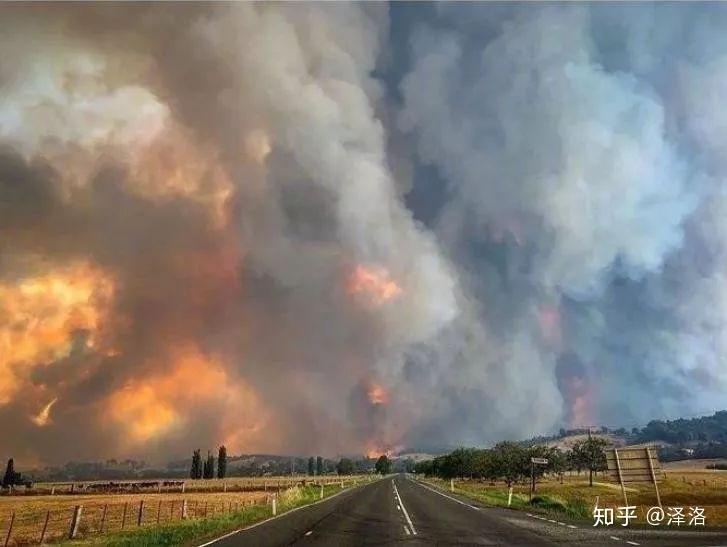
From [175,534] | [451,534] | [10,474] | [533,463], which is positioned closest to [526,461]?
[533,463]

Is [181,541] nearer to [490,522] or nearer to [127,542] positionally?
[127,542]

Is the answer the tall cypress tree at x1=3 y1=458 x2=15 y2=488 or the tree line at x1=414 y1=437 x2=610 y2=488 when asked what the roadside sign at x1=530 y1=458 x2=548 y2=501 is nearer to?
the tree line at x1=414 y1=437 x2=610 y2=488

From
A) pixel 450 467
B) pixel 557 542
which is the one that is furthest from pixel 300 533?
pixel 450 467

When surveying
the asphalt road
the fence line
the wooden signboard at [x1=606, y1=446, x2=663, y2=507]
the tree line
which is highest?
the tree line

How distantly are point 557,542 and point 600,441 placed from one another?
464 feet

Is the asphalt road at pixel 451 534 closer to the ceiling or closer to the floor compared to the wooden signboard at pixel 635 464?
closer to the floor

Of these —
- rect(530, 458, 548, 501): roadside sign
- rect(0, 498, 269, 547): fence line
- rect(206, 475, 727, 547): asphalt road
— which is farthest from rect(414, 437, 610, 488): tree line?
rect(206, 475, 727, 547): asphalt road

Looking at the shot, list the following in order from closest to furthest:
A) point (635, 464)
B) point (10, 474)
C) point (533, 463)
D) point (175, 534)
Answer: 1. point (175, 534)
2. point (635, 464)
3. point (533, 463)
4. point (10, 474)

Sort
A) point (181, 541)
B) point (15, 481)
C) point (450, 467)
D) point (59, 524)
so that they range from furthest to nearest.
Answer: point (15, 481)
point (450, 467)
point (59, 524)
point (181, 541)

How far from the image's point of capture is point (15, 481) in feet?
606

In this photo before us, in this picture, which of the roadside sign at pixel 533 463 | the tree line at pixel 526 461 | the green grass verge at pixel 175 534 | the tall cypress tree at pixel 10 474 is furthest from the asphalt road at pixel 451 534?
the tall cypress tree at pixel 10 474

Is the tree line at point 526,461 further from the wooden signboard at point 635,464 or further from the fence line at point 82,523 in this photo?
the wooden signboard at point 635,464

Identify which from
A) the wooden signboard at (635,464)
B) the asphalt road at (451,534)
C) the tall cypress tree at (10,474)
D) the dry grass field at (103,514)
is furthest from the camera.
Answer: the tall cypress tree at (10,474)

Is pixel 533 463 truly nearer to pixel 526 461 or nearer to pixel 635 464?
pixel 635 464
